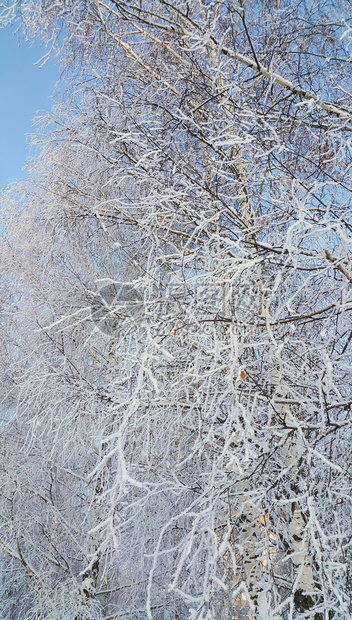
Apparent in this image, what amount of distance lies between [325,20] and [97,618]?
5743 mm

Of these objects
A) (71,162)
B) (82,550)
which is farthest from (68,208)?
(82,550)

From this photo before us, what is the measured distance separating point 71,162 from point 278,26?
105 inches

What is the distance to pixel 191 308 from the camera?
235 cm

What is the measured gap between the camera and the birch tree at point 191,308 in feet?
7.29

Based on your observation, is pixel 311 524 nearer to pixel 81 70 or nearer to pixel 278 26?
pixel 278 26

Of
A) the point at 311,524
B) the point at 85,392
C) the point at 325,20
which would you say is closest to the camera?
the point at 311,524

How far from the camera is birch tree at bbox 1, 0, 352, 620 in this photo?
222cm

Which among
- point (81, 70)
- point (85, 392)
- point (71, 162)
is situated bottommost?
point (85, 392)

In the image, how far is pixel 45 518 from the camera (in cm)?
561

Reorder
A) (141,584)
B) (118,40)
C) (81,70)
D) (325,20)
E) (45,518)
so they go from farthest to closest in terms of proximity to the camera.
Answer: (45,518), (141,584), (81,70), (118,40), (325,20)

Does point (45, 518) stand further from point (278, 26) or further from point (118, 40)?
point (278, 26)

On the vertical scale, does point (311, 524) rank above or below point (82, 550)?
above

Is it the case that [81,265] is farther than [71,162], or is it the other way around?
[81,265]

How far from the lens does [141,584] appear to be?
200 inches
